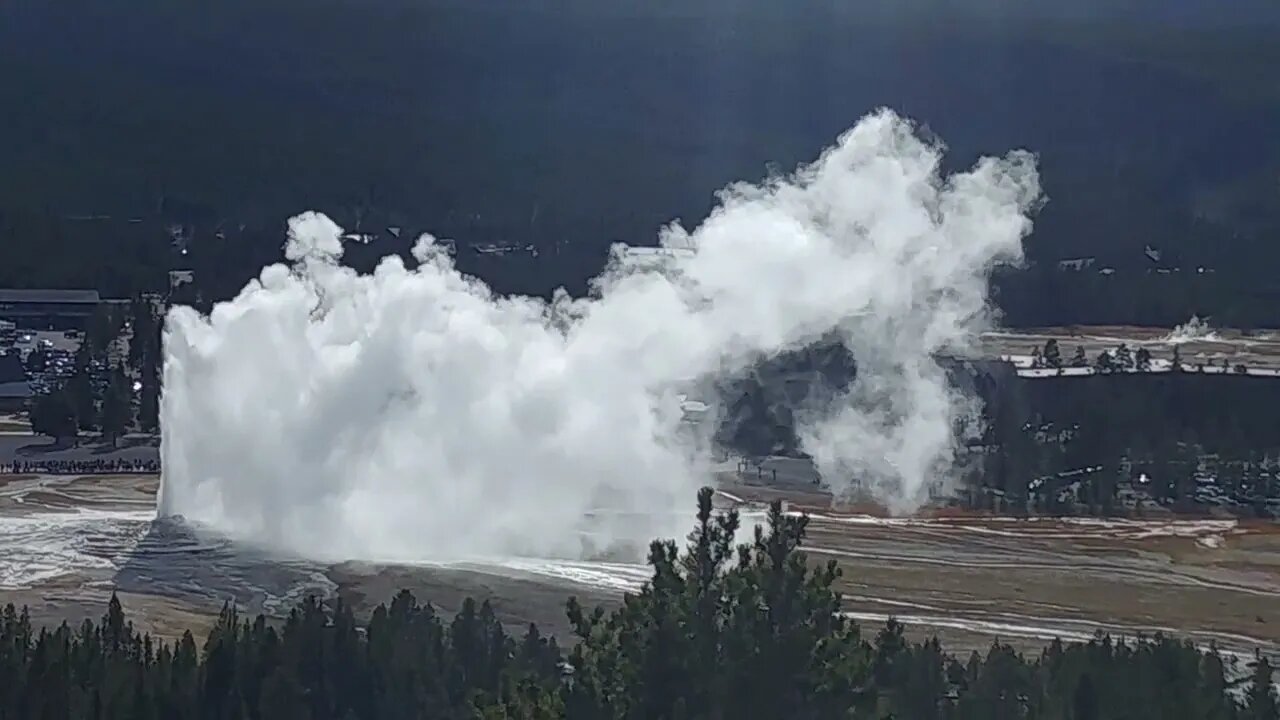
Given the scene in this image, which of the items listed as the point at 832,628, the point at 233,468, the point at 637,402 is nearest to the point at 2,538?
the point at 233,468

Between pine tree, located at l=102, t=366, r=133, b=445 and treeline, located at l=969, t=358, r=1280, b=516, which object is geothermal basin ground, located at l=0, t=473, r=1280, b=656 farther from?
pine tree, located at l=102, t=366, r=133, b=445

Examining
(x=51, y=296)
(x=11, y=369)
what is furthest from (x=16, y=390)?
(x=51, y=296)

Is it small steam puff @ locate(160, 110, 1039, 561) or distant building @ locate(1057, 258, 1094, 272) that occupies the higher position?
distant building @ locate(1057, 258, 1094, 272)

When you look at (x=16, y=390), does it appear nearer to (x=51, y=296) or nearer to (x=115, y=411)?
(x=115, y=411)

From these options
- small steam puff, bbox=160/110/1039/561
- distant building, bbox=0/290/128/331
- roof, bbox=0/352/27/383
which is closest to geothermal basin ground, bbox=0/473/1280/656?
small steam puff, bbox=160/110/1039/561

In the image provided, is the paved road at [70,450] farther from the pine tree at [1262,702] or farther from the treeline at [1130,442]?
the pine tree at [1262,702]

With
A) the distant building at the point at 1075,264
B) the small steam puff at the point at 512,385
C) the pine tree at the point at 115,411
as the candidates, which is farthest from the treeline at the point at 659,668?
the distant building at the point at 1075,264

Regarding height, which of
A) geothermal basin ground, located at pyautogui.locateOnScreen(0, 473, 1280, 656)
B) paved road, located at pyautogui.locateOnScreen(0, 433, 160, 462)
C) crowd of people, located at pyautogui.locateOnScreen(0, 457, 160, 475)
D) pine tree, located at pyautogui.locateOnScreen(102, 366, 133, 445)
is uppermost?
pine tree, located at pyautogui.locateOnScreen(102, 366, 133, 445)

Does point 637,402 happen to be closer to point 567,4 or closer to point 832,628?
point 832,628
